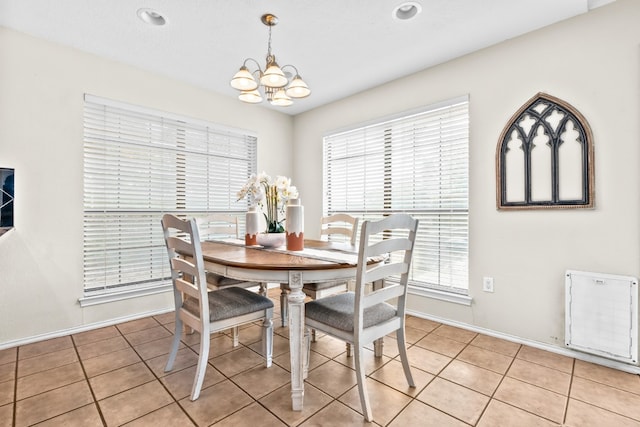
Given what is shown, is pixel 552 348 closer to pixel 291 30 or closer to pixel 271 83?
pixel 271 83

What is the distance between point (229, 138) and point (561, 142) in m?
3.20

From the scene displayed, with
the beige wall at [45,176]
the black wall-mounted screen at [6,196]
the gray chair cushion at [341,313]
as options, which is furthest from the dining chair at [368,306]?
the black wall-mounted screen at [6,196]

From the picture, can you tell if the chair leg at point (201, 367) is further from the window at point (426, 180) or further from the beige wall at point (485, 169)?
the window at point (426, 180)

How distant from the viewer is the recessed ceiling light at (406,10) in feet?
6.68

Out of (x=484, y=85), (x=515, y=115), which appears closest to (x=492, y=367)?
(x=515, y=115)

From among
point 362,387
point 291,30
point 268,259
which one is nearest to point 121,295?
point 268,259

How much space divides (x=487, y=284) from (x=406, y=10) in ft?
7.20

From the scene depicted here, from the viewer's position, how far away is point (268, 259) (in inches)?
68.1

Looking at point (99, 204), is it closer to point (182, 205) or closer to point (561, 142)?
point (182, 205)

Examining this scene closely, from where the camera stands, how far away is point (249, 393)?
5.74 ft

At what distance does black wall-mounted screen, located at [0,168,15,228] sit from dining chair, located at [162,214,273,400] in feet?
4.57

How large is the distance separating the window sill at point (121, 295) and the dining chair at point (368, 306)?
2012 mm

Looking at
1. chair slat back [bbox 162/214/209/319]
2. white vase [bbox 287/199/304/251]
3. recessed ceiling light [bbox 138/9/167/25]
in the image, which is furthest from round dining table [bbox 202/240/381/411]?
recessed ceiling light [bbox 138/9/167/25]

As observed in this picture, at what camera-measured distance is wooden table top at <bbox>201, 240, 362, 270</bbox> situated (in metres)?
1.55
